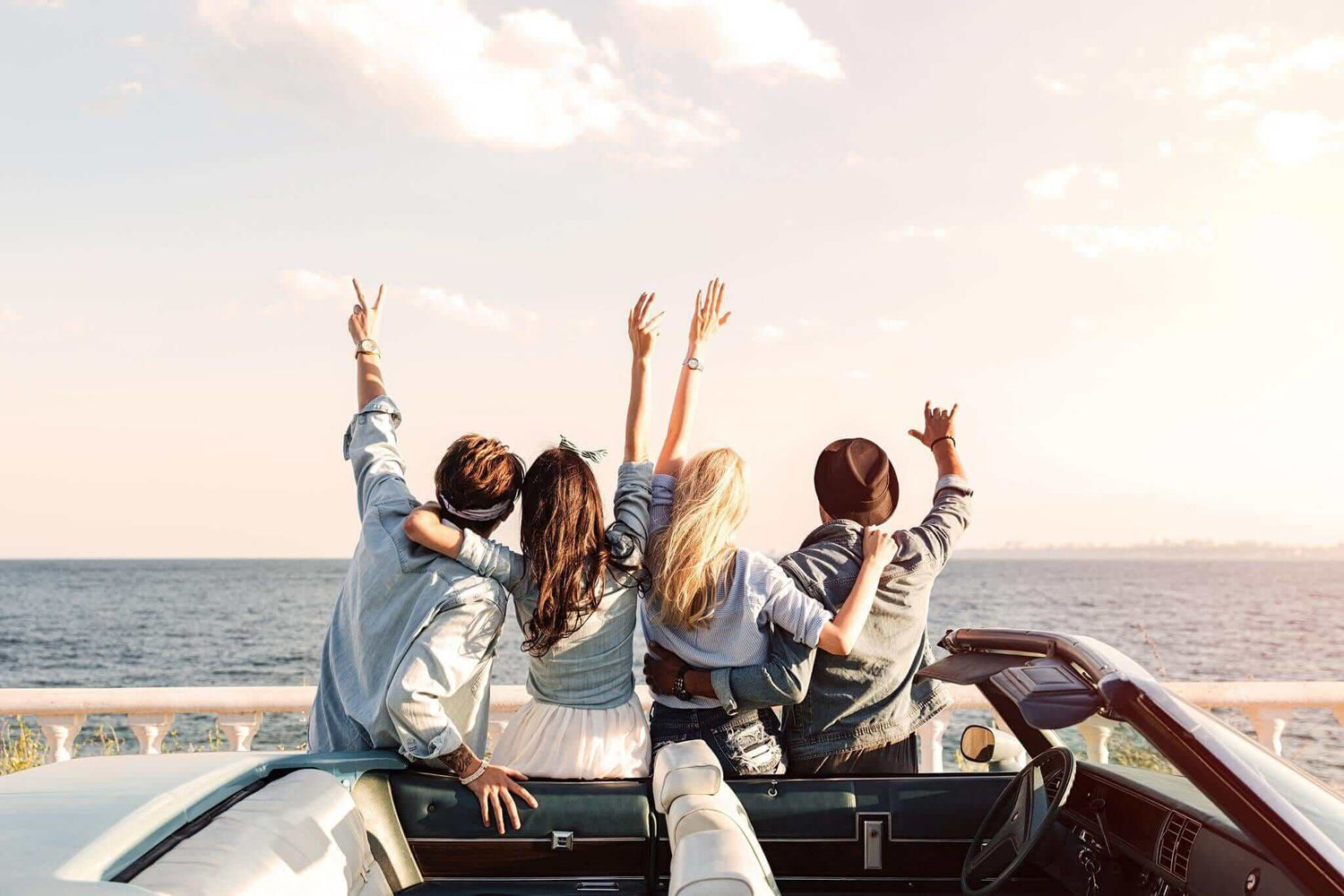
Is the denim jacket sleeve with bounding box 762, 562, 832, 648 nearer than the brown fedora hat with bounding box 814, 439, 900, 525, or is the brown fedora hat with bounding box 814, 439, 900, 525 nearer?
the denim jacket sleeve with bounding box 762, 562, 832, 648

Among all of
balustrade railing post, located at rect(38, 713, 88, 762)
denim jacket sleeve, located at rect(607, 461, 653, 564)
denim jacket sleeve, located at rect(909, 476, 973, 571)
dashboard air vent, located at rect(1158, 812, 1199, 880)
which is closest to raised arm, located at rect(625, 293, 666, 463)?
denim jacket sleeve, located at rect(607, 461, 653, 564)

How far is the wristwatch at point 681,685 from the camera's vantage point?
310 cm

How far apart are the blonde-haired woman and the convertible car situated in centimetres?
26

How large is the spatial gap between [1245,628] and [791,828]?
60.2 meters

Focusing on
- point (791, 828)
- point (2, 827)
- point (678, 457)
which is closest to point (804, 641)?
point (791, 828)

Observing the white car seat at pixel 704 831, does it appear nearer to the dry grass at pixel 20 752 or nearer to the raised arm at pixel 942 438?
the raised arm at pixel 942 438

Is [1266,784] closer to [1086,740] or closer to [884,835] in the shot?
[884,835]

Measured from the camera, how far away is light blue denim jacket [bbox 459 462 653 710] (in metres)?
2.92

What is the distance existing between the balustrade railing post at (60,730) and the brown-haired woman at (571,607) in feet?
10.5

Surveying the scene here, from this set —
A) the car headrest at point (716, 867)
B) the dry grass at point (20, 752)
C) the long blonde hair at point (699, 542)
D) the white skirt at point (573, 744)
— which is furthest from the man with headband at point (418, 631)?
the dry grass at point (20, 752)

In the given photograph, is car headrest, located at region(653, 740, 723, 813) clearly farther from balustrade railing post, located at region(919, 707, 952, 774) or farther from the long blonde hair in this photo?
balustrade railing post, located at region(919, 707, 952, 774)

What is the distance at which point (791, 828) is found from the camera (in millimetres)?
2861

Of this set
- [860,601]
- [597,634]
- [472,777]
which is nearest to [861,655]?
[860,601]

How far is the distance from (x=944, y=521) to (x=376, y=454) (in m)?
1.78
